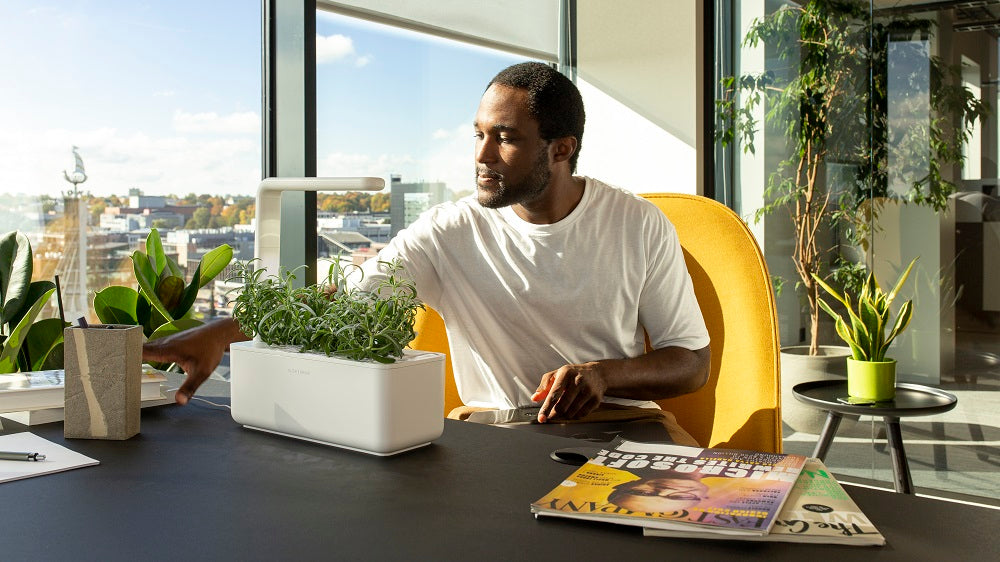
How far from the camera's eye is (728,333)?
1.81 metres

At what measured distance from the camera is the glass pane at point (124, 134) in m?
2.45

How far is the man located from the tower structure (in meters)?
1.23

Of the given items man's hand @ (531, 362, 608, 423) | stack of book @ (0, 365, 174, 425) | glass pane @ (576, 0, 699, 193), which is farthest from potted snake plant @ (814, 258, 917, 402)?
stack of book @ (0, 365, 174, 425)

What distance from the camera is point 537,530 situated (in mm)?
747

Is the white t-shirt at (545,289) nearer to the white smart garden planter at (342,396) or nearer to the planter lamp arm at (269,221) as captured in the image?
the planter lamp arm at (269,221)

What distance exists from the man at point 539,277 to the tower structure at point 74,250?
123cm

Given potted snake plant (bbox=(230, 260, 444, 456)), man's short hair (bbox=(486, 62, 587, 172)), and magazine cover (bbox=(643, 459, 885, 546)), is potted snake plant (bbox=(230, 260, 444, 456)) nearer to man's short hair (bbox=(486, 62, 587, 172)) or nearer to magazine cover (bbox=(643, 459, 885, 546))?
magazine cover (bbox=(643, 459, 885, 546))

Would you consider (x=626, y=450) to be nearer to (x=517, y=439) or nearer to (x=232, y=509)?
(x=517, y=439)

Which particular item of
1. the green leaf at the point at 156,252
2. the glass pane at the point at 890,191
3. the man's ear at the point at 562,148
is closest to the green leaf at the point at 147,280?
the green leaf at the point at 156,252

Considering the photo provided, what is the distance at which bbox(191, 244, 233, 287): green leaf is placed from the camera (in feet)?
6.07

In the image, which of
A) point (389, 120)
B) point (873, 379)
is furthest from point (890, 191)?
point (389, 120)

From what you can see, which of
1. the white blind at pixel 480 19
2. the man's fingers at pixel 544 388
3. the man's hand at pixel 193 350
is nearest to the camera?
the man's hand at pixel 193 350

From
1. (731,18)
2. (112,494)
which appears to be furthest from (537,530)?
(731,18)

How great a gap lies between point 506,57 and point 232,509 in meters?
3.54
